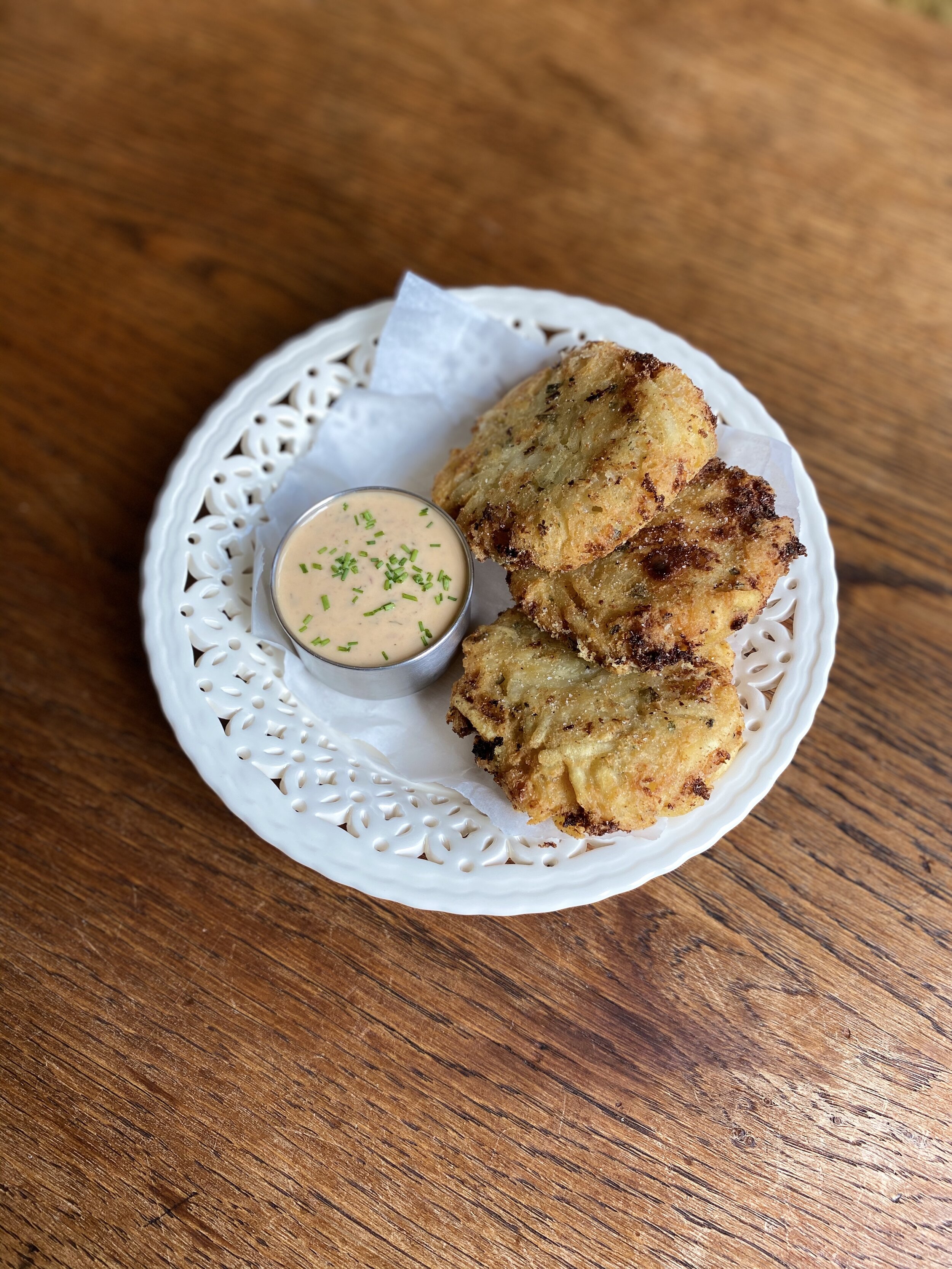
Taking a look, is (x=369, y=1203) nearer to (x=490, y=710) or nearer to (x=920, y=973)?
(x=490, y=710)

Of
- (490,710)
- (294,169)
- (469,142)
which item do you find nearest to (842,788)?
(490,710)

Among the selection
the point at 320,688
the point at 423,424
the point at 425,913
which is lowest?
the point at 425,913

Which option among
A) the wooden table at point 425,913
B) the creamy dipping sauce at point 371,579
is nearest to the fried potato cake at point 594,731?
the creamy dipping sauce at point 371,579

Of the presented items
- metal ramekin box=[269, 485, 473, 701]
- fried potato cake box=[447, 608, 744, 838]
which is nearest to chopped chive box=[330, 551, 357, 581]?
metal ramekin box=[269, 485, 473, 701]

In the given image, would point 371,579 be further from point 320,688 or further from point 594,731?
point 594,731

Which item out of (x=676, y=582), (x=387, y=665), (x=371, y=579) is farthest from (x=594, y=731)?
(x=371, y=579)

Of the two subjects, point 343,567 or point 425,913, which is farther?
point 343,567

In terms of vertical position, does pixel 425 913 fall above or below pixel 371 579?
below

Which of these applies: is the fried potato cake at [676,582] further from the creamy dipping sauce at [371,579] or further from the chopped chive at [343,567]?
the chopped chive at [343,567]
